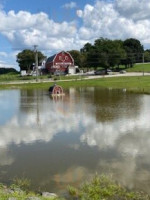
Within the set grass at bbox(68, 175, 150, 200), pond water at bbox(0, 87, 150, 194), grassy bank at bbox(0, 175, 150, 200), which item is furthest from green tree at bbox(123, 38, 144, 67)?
grassy bank at bbox(0, 175, 150, 200)

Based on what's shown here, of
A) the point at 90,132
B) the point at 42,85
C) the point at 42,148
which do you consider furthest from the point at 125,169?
the point at 42,85

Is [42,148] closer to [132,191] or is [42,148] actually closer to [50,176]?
[50,176]

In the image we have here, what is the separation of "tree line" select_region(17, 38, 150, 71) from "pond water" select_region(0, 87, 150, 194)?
302ft

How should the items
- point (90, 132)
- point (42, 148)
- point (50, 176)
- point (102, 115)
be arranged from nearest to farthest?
point (50, 176)
point (42, 148)
point (90, 132)
point (102, 115)

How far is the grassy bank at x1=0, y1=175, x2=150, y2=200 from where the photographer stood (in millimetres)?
12180

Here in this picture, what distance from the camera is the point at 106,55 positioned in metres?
124

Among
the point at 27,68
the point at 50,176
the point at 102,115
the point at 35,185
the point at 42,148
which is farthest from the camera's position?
the point at 27,68

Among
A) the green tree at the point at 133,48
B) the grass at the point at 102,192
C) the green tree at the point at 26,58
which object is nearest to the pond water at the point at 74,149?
the grass at the point at 102,192

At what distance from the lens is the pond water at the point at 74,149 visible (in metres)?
15.6

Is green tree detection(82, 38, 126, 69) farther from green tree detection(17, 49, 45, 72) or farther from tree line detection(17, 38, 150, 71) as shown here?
green tree detection(17, 49, 45, 72)

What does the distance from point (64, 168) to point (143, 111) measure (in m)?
22.1

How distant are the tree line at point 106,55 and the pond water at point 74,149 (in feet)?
302

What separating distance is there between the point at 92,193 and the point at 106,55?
112762 mm

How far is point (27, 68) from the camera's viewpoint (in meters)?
166
